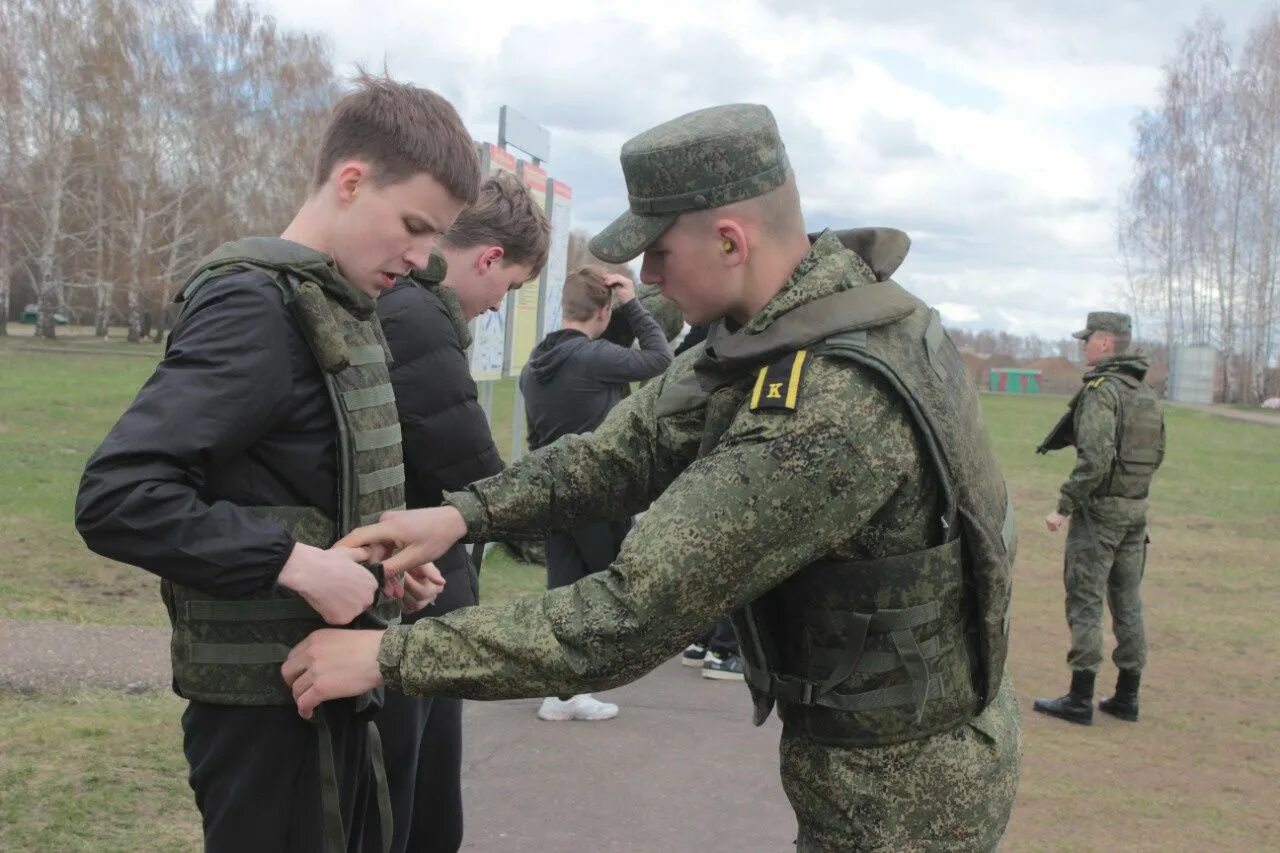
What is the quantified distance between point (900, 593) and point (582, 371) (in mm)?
4423

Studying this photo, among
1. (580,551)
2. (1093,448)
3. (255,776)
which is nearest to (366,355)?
(255,776)

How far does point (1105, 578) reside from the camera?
710 cm

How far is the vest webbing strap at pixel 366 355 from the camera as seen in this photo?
2.41m

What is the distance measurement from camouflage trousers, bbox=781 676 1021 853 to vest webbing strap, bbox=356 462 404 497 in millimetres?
941

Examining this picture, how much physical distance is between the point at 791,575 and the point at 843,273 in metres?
0.56

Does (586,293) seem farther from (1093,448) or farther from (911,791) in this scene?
(911,791)

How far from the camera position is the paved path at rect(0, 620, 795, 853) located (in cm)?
470

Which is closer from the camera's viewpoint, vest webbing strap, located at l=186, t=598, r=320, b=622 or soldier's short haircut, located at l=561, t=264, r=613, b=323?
vest webbing strap, located at l=186, t=598, r=320, b=622

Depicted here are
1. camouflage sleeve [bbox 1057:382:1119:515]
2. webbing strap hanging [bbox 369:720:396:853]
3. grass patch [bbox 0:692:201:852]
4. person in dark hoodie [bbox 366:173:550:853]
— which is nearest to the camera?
webbing strap hanging [bbox 369:720:396:853]

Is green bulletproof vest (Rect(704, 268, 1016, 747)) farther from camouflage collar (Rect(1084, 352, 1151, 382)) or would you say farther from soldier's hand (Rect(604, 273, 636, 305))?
camouflage collar (Rect(1084, 352, 1151, 382))

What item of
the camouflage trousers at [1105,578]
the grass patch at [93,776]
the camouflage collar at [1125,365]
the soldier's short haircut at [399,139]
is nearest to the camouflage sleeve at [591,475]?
the soldier's short haircut at [399,139]

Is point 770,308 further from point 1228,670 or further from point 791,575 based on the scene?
point 1228,670

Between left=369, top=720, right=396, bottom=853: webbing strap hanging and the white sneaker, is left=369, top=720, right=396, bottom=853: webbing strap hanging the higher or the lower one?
the higher one


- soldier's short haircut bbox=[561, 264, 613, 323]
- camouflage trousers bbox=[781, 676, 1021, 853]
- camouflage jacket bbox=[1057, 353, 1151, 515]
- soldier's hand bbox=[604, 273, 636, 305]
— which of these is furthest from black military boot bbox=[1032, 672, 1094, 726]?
camouflage trousers bbox=[781, 676, 1021, 853]
